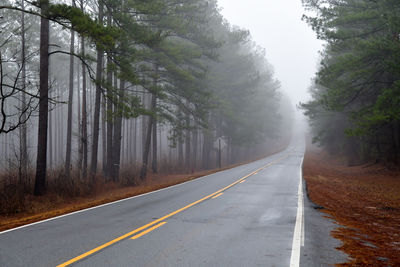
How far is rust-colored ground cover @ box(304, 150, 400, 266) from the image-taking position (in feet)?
20.2

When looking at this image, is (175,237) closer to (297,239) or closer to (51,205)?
(297,239)

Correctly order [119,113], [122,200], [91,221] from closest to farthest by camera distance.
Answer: [91,221] → [122,200] → [119,113]

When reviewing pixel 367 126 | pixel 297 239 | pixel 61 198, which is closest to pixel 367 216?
pixel 297 239

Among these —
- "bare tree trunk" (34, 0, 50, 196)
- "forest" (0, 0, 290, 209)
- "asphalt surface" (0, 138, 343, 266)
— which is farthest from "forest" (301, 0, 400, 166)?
"bare tree trunk" (34, 0, 50, 196)

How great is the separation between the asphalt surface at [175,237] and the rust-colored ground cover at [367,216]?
44 cm

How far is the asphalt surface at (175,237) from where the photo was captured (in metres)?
5.59

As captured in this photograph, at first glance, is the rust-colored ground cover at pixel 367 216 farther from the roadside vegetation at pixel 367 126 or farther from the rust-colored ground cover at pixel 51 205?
the rust-colored ground cover at pixel 51 205

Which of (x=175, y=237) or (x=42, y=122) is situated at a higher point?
(x=42, y=122)

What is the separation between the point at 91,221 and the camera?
883 cm

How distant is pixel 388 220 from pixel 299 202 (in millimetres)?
2826

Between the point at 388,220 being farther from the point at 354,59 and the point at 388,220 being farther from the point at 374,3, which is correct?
the point at 374,3

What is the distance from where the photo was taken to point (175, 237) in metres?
7.04

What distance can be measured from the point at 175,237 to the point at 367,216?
264 inches

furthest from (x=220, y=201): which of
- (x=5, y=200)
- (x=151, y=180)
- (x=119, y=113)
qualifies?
(x=151, y=180)
